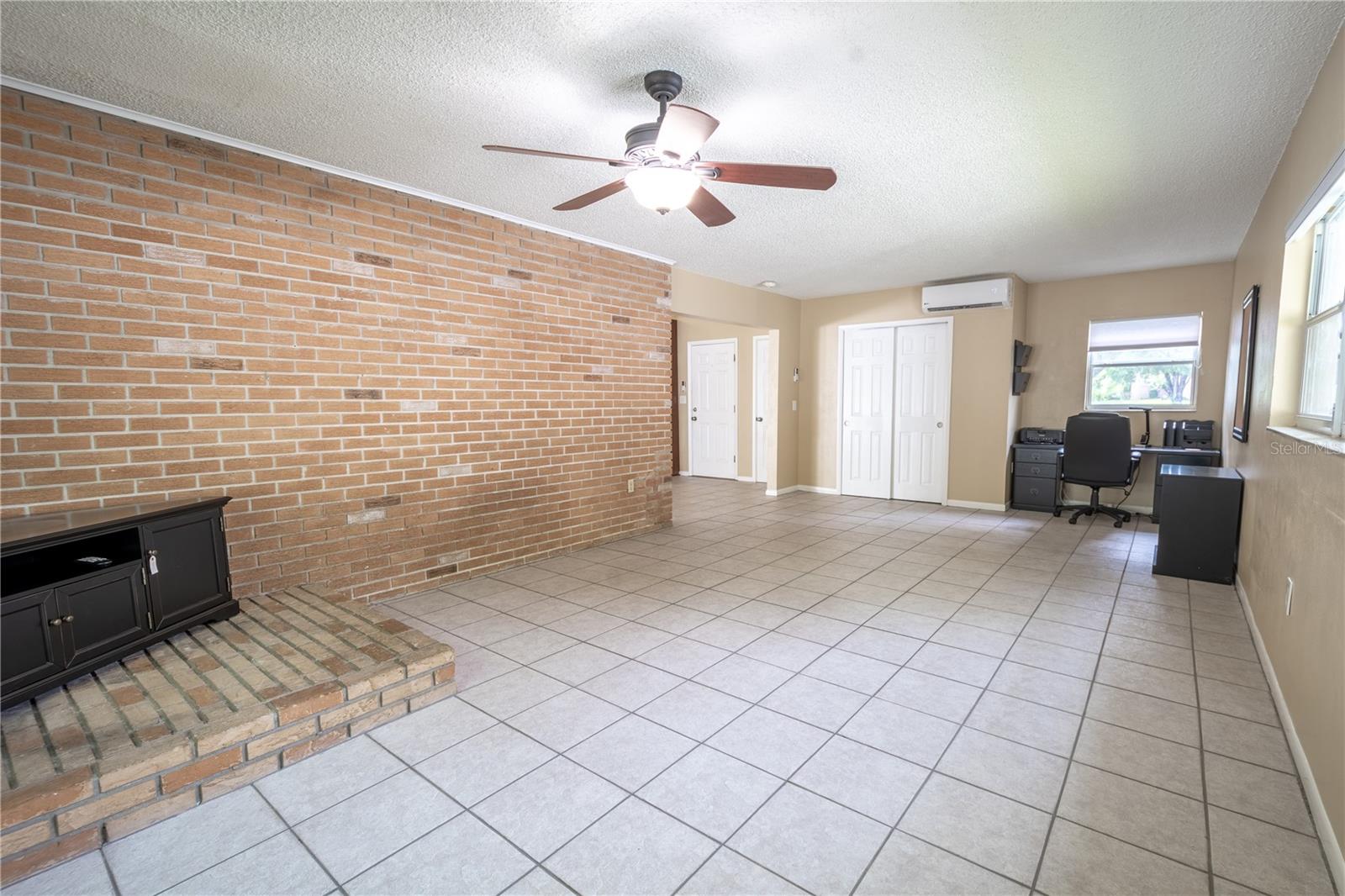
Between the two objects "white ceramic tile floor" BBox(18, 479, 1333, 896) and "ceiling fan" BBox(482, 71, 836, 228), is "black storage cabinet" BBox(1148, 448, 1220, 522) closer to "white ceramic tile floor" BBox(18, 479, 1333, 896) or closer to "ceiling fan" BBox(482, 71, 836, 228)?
"white ceramic tile floor" BBox(18, 479, 1333, 896)

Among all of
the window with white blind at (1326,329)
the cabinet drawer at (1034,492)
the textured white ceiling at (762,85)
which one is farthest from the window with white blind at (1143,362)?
the window with white blind at (1326,329)

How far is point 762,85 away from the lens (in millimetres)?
2248

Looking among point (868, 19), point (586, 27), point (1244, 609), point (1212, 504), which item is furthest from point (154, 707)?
point (1212, 504)

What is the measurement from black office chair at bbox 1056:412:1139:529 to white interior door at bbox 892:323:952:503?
121 centimetres

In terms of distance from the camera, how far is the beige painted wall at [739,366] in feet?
26.5

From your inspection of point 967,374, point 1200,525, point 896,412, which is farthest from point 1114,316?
point 1200,525

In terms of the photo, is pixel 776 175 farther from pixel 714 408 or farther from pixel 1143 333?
pixel 714 408

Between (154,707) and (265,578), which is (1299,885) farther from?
(265,578)

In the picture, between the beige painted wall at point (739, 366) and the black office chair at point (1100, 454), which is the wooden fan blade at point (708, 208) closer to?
the black office chair at point (1100, 454)

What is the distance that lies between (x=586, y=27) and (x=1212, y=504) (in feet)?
14.9

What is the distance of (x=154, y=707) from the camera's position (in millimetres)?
1911

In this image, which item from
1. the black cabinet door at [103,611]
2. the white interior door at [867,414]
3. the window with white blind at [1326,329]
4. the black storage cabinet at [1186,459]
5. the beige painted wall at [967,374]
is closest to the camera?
the black cabinet door at [103,611]

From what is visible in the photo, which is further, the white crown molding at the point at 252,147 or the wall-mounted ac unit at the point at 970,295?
the wall-mounted ac unit at the point at 970,295

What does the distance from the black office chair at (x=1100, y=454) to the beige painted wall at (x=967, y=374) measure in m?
0.66
